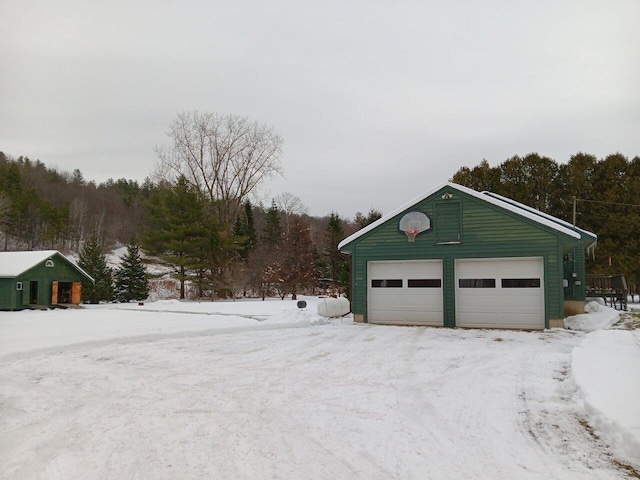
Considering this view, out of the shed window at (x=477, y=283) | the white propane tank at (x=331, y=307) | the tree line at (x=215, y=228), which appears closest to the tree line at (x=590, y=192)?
the tree line at (x=215, y=228)

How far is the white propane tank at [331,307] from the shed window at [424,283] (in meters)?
2.85

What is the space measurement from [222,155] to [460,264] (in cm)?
2577

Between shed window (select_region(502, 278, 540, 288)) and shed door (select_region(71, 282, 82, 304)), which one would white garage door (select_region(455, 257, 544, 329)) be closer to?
shed window (select_region(502, 278, 540, 288))

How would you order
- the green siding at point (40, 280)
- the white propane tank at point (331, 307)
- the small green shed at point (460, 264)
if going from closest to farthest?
the small green shed at point (460, 264) < the white propane tank at point (331, 307) < the green siding at point (40, 280)

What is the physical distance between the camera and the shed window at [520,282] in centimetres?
1346

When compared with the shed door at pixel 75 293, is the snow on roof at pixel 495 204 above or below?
above

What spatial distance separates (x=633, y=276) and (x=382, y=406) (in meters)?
28.5

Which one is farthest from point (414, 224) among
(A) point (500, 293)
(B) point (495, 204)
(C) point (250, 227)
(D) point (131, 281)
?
(C) point (250, 227)

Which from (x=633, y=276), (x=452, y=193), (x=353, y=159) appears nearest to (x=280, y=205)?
(x=353, y=159)

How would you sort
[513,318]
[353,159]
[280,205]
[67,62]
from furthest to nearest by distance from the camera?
1. [280,205]
2. [353,159]
3. [513,318]
4. [67,62]

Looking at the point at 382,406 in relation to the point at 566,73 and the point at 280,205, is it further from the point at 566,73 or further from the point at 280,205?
the point at 280,205

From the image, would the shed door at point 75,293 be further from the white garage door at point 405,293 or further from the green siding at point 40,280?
the white garage door at point 405,293

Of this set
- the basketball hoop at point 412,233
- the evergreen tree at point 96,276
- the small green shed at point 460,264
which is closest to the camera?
the small green shed at point 460,264

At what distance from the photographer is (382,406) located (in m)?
5.46
